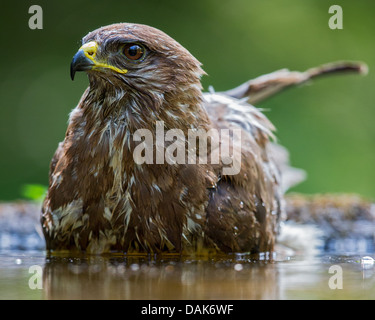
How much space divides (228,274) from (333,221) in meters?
2.11

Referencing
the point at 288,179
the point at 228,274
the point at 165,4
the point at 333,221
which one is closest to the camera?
the point at 228,274

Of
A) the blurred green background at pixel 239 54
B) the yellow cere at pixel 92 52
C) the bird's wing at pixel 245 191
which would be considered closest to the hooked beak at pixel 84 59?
the yellow cere at pixel 92 52

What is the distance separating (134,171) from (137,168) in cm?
2

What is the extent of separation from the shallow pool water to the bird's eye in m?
0.93

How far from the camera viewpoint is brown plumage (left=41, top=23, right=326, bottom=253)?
9.52 feet

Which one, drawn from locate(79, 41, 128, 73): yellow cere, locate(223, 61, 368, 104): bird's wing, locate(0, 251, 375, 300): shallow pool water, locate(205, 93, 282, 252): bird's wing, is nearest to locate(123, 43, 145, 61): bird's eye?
locate(79, 41, 128, 73): yellow cere

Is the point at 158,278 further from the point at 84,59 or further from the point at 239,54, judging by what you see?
the point at 239,54

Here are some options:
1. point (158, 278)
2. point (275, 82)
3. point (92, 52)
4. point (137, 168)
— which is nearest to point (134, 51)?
point (92, 52)

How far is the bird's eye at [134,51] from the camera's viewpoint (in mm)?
2881

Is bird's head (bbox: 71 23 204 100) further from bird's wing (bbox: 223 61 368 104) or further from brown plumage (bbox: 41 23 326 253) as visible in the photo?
bird's wing (bbox: 223 61 368 104)

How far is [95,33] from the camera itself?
291cm

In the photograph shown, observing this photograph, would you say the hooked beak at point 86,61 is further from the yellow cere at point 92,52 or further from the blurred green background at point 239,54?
the blurred green background at point 239,54

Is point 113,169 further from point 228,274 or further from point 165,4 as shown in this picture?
point 165,4
